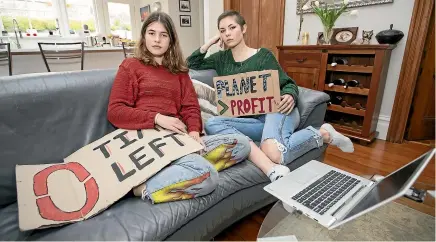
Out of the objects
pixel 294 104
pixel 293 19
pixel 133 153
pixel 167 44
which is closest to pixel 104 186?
pixel 133 153

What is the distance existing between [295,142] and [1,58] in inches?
97.5

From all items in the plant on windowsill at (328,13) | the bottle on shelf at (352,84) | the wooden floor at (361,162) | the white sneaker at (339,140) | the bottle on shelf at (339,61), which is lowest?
the wooden floor at (361,162)

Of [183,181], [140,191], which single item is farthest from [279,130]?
[140,191]

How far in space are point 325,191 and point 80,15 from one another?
5069 millimetres

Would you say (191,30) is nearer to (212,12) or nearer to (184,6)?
(184,6)

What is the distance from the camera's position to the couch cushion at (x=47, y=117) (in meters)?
0.90

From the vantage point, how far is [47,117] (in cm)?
99

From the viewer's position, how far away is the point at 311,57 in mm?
2314

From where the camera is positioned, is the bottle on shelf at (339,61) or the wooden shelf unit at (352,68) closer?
the wooden shelf unit at (352,68)

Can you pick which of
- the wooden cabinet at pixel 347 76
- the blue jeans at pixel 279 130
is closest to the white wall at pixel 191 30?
the wooden cabinet at pixel 347 76

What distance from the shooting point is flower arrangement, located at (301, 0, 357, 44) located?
7.19 feet

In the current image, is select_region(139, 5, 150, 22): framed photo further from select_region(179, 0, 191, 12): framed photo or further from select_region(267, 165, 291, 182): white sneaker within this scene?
select_region(267, 165, 291, 182): white sneaker

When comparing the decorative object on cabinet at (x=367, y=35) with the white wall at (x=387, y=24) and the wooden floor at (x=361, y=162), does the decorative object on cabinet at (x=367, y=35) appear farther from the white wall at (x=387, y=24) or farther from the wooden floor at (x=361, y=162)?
the wooden floor at (x=361, y=162)

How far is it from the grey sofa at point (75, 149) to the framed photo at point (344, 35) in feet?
5.41
